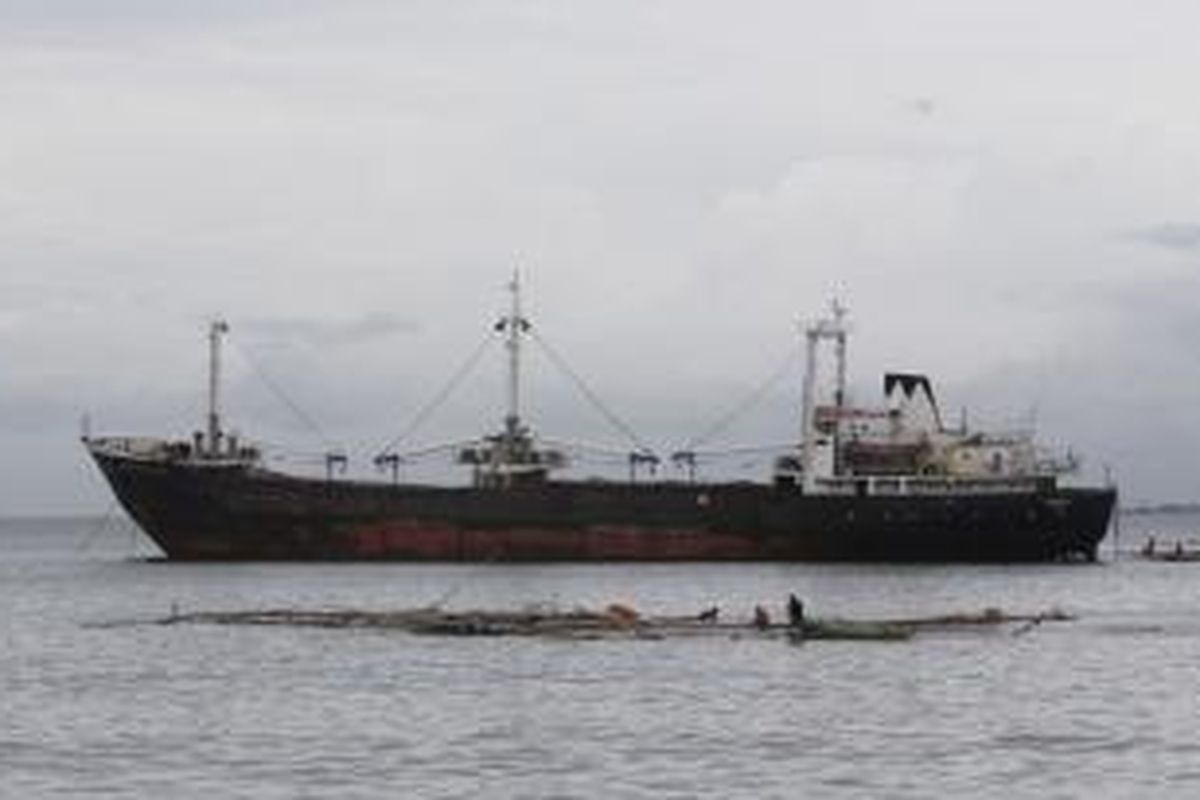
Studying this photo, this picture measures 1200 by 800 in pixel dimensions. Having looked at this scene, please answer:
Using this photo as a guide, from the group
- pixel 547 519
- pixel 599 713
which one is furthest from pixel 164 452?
pixel 599 713

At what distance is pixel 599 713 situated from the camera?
56500mm

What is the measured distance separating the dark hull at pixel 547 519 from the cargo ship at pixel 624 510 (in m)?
0.08

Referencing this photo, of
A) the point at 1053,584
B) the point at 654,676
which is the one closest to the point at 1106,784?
the point at 654,676

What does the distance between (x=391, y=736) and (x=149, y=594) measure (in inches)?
2487

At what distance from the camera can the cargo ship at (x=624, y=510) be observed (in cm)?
12406

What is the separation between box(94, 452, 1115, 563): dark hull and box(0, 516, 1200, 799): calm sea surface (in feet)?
97.8

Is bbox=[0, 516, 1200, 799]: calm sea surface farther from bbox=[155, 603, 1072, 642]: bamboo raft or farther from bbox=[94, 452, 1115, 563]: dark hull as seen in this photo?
bbox=[94, 452, 1115, 563]: dark hull

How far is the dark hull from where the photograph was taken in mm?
124812

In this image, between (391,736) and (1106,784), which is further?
(391,736)

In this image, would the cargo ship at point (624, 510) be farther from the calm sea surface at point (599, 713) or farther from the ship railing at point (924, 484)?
the calm sea surface at point (599, 713)

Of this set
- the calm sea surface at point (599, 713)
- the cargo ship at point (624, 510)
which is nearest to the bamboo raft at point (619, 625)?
the calm sea surface at point (599, 713)

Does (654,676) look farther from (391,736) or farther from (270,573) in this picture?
(270,573)

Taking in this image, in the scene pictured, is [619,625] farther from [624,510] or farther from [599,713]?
[624,510]

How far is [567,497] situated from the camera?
126062 mm
